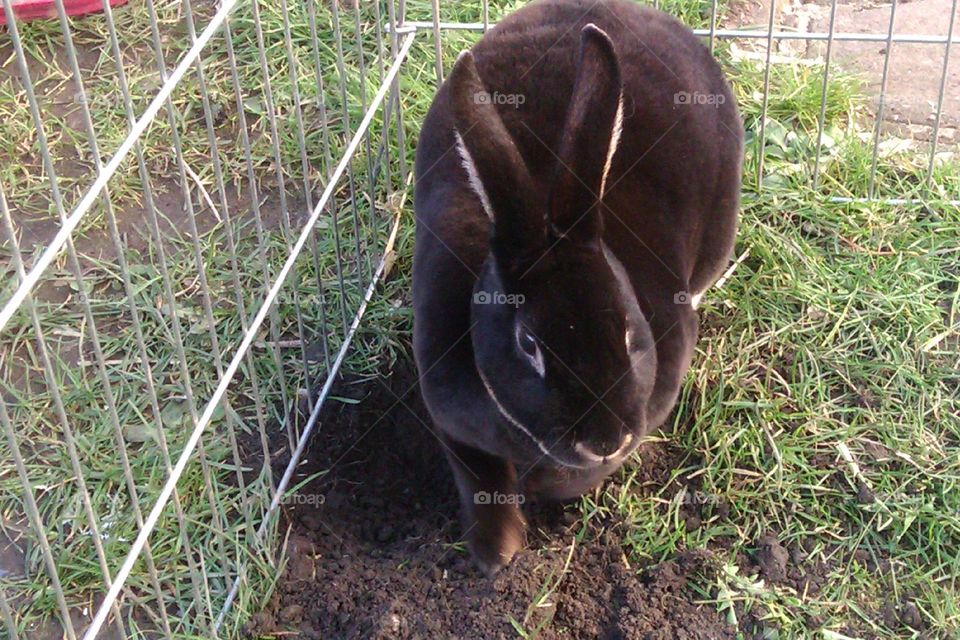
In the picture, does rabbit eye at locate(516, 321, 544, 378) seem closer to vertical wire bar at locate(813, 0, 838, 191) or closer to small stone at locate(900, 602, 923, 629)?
small stone at locate(900, 602, 923, 629)

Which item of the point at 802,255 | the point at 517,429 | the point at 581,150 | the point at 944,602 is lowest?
the point at 944,602

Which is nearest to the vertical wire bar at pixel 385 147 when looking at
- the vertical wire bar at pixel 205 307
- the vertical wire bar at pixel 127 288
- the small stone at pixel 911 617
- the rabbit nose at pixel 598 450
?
the vertical wire bar at pixel 205 307

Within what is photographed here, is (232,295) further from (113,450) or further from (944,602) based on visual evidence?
(944,602)

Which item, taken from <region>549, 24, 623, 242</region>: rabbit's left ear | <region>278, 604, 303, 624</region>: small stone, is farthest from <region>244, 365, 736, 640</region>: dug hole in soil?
<region>549, 24, 623, 242</region>: rabbit's left ear

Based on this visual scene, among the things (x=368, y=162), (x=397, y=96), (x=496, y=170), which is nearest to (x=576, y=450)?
(x=496, y=170)

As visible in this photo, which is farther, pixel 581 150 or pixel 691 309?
pixel 691 309

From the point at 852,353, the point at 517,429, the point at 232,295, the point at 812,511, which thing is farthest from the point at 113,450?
the point at 852,353

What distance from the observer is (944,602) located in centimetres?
303

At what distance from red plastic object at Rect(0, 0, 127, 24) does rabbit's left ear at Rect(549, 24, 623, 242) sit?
2.51 metres

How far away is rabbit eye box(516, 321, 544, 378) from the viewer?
261 centimetres

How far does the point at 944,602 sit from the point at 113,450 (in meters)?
2.18

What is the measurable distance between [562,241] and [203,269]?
83cm

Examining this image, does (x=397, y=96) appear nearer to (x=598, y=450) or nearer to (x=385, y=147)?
(x=385, y=147)

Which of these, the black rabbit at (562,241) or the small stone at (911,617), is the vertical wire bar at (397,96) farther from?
the small stone at (911,617)
